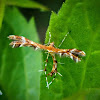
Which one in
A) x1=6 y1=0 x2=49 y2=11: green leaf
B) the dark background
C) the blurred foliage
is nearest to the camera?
the blurred foliage

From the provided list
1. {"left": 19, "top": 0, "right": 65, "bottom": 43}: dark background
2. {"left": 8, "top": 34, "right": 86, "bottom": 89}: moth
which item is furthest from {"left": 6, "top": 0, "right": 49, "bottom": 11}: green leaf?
{"left": 8, "top": 34, "right": 86, "bottom": 89}: moth

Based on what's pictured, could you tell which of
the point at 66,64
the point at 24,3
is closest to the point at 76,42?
the point at 66,64

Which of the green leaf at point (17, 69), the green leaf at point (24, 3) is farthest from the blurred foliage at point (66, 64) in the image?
the green leaf at point (24, 3)

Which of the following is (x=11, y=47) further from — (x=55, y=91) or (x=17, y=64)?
(x=55, y=91)

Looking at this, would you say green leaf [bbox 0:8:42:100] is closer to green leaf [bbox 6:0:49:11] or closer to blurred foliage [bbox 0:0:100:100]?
blurred foliage [bbox 0:0:100:100]

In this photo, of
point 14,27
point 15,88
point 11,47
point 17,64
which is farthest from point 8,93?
point 14,27

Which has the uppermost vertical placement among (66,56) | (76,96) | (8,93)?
(66,56)
